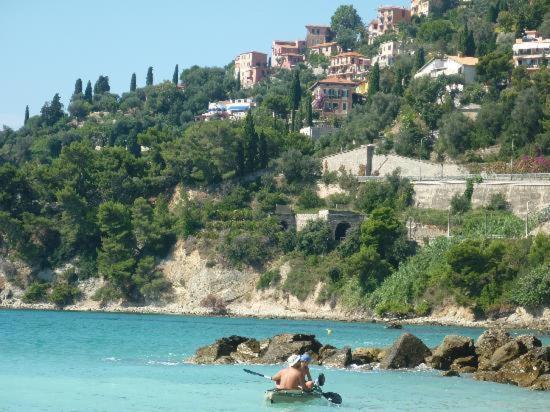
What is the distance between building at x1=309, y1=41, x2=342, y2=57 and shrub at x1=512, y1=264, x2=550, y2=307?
273 ft

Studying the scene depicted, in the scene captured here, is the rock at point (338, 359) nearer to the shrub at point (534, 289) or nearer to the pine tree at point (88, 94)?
the shrub at point (534, 289)

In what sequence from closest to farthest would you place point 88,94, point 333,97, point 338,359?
point 338,359
point 333,97
point 88,94

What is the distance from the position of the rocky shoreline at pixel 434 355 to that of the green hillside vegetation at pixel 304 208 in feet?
79.6

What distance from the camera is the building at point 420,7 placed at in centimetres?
13725

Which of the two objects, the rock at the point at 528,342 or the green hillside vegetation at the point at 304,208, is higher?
the green hillside vegetation at the point at 304,208

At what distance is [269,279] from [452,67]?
93.5 ft

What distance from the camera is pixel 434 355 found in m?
42.9

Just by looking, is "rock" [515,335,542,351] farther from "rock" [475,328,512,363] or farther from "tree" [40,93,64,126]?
"tree" [40,93,64,126]

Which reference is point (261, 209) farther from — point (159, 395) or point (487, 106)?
point (159, 395)

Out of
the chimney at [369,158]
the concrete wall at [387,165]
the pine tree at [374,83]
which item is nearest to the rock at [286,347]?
the concrete wall at [387,165]

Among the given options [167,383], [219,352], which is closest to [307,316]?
[219,352]

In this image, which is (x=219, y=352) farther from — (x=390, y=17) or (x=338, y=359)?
(x=390, y=17)

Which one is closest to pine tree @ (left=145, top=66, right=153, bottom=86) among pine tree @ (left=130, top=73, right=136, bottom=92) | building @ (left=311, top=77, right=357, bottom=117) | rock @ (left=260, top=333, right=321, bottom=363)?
pine tree @ (left=130, top=73, right=136, bottom=92)

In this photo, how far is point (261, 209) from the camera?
86.1 meters
